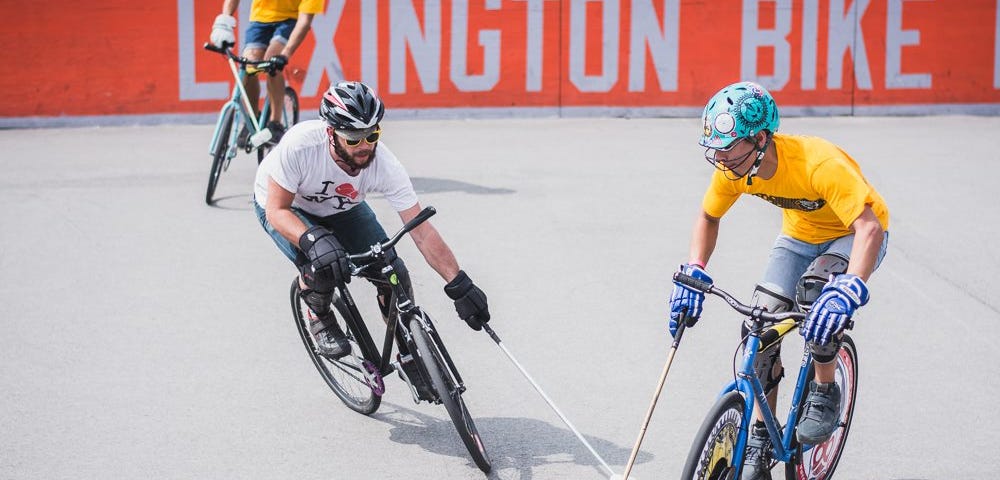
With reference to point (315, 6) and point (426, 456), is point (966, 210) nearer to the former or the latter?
point (315, 6)

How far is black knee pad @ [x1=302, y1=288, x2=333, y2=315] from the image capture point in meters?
5.82

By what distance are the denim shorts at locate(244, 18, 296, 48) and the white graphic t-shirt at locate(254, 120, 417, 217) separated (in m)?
5.73

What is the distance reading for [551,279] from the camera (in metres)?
8.36

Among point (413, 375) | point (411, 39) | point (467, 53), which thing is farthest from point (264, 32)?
point (413, 375)

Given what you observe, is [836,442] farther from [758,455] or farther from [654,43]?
[654,43]

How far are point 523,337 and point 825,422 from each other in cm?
269

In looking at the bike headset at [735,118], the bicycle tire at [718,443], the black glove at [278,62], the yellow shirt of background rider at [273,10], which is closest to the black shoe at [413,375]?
the bicycle tire at [718,443]

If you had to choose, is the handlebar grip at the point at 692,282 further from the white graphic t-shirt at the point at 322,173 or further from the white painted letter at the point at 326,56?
the white painted letter at the point at 326,56

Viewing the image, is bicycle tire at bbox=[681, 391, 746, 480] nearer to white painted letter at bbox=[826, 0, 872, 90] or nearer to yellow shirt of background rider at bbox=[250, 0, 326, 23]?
yellow shirt of background rider at bbox=[250, 0, 326, 23]

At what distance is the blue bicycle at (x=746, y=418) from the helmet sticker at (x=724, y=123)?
548 mm

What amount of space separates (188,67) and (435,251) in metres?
10.2

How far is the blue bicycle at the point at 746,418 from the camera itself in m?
4.09

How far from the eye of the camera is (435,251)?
17.9ft

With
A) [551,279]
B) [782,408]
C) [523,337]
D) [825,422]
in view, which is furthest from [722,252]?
[825,422]
